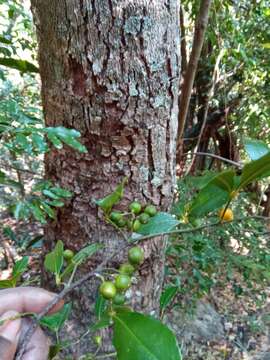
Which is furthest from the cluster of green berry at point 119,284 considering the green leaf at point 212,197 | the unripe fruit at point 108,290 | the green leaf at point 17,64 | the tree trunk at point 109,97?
the green leaf at point 17,64

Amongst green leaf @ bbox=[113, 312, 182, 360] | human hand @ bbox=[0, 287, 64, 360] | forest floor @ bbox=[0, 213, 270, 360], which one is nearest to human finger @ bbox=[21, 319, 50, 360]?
human hand @ bbox=[0, 287, 64, 360]

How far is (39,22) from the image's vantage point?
684 millimetres

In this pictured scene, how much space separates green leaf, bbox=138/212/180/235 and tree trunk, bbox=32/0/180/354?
8.7 inches

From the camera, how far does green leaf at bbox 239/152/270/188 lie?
0.37m

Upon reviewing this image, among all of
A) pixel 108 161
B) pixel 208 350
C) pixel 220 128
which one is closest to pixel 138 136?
pixel 108 161

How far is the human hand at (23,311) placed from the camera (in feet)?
1.47

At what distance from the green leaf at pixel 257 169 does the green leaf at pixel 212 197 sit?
0.07 feet

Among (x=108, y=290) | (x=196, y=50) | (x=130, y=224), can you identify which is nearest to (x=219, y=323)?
(x=196, y=50)

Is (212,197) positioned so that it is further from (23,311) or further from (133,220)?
(23,311)

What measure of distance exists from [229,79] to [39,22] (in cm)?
156

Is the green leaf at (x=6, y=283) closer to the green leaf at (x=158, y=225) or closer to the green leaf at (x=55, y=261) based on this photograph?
the green leaf at (x=55, y=261)

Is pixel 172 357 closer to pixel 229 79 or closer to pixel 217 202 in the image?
pixel 217 202

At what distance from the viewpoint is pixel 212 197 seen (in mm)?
499

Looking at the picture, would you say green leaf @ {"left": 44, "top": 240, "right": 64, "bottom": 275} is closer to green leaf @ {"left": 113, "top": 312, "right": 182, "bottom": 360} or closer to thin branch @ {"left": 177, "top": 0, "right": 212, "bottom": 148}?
green leaf @ {"left": 113, "top": 312, "right": 182, "bottom": 360}
